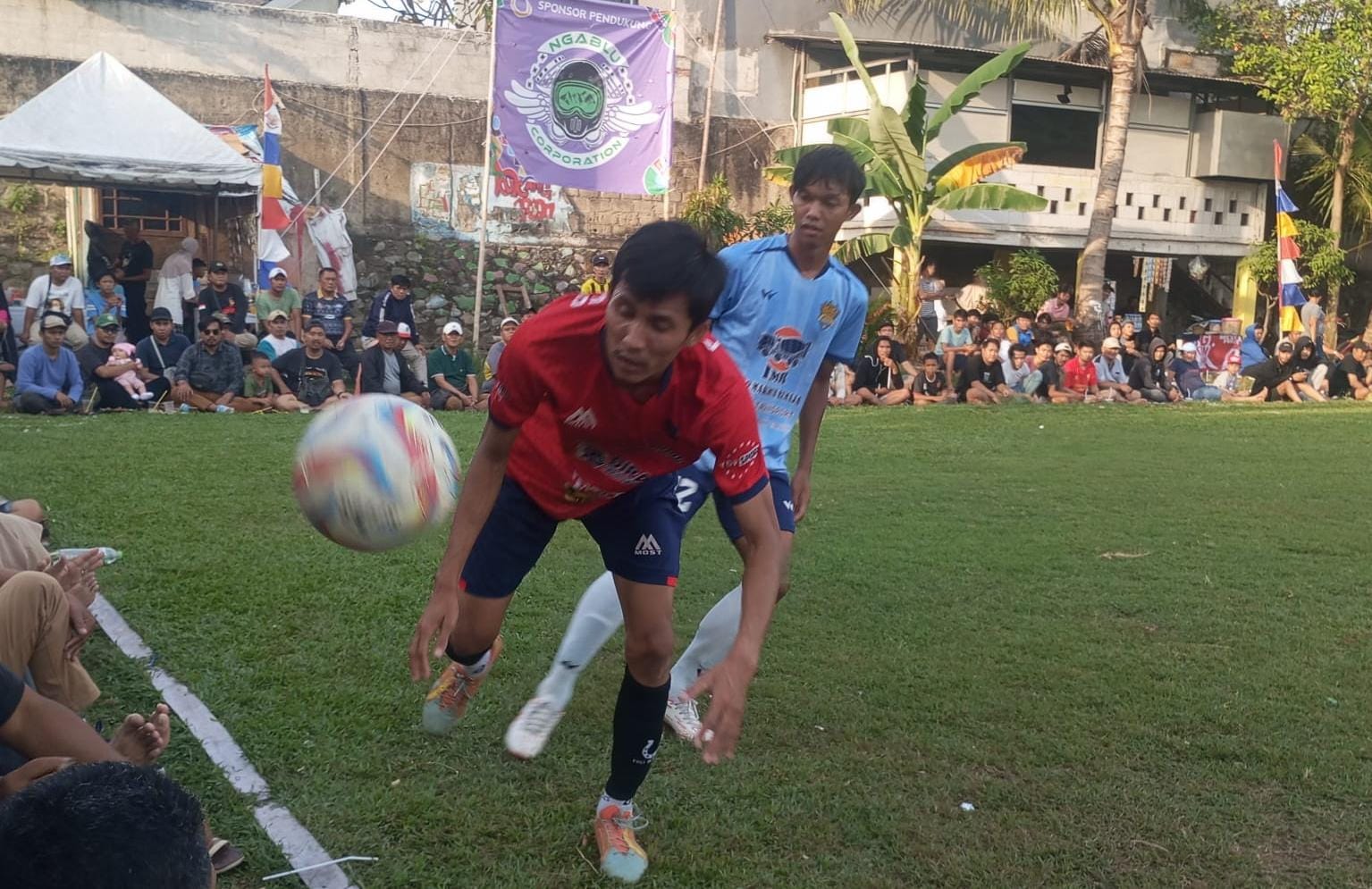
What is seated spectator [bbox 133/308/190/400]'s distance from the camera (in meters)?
Result: 14.0

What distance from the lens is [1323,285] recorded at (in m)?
26.4

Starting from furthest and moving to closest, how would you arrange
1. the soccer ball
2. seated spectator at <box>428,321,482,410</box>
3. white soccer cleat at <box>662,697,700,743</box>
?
seated spectator at <box>428,321,482,410</box> < white soccer cleat at <box>662,697,700,743</box> < the soccer ball

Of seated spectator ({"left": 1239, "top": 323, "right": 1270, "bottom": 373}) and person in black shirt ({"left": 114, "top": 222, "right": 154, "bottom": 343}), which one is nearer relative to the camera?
person in black shirt ({"left": 114, "top": 222, "right": 154, "bottom": 343})

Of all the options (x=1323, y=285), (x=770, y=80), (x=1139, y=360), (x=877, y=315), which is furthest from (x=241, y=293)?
(x=1323, y=285)

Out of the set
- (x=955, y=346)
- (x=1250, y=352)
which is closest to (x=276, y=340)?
(x=955, y=346)

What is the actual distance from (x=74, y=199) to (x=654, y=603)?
17.5 meters

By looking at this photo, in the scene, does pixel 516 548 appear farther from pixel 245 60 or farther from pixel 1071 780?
pixel 245 60

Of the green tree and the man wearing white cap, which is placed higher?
the green tree

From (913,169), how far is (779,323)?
15296 mm

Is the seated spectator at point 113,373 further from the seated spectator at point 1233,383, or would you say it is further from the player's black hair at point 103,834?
the seated spectator at point 1233,383

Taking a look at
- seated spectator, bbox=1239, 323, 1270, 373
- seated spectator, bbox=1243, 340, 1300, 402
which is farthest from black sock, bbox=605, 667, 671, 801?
seated spectator, bbox=1239, 323, 1270, 373

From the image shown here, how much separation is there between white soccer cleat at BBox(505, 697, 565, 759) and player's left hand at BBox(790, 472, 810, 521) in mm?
1329

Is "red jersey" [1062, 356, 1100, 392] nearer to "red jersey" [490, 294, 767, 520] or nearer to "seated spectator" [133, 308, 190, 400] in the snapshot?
"seated spectator" [133, 308, 190, 400]

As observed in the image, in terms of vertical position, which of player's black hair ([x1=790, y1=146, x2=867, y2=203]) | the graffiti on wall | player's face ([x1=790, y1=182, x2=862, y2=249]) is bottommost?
player's face ([x1=790, y1=182, x2=862, y2=249])
